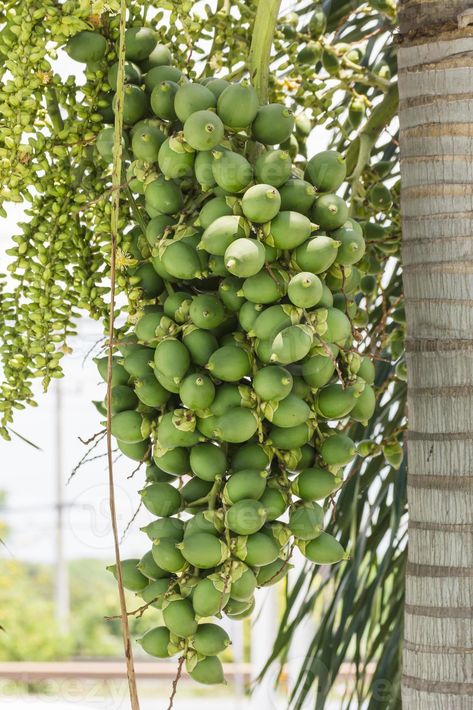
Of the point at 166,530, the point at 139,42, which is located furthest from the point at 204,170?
the point at 166,530

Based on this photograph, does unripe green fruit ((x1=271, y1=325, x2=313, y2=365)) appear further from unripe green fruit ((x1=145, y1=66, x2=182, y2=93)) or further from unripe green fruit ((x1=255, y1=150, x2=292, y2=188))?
unripe green fruit ((x1=145, y1=66, x2=182, y2=93))

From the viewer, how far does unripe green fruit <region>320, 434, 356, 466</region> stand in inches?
21.9

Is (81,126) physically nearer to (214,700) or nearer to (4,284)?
(4,284)

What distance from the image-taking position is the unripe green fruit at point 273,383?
0.52 meters

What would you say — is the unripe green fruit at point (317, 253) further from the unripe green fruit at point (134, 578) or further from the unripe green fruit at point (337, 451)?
the unripe green fruit at point (134, 578)

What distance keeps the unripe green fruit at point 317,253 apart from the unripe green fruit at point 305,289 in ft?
0.04

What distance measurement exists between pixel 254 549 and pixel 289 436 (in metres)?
0.07

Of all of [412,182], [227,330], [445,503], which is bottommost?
[445,503]

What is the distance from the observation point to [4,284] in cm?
66

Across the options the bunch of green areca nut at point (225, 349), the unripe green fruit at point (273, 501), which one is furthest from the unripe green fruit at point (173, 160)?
the unripe green fruit at point (273, 501)

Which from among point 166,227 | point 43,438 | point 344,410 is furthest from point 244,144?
point 43,438

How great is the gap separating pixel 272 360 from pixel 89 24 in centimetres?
26

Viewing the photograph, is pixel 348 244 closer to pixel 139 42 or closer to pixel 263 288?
pixel 263 288

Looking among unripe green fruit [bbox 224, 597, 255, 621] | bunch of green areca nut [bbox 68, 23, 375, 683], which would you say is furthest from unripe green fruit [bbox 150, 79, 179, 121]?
unripe green fruit [bbox 224, 597, 255, 621]
